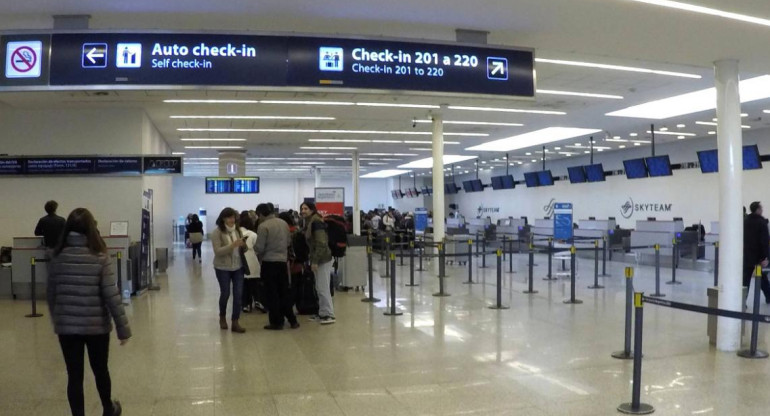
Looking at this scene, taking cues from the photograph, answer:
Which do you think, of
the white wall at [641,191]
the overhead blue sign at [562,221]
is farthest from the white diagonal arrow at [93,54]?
the white wall at [641,191]

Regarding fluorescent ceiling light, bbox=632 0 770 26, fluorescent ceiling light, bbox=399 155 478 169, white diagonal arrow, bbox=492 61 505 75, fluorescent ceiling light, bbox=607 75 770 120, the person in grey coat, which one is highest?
fluorescent ceiling light, bbox=607 75 770 120

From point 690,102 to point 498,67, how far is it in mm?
9519

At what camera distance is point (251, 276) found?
9.68m

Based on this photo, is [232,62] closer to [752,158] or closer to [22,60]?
[22,60]

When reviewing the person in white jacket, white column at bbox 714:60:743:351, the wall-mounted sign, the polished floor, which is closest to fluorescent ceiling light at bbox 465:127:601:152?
the polished floor

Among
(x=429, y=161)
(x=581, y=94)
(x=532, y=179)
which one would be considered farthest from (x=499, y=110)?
(x=429, y=161)

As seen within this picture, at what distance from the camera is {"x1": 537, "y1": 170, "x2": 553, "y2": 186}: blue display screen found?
2491 cm

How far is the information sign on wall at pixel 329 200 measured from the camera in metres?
20.0

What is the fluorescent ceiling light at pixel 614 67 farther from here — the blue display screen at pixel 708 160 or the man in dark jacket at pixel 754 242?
the blue display screen at pixel 708 160

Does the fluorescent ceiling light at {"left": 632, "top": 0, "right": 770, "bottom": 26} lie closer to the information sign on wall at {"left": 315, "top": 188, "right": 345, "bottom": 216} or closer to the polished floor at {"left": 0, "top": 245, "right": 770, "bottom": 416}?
the polished floor at {"left": 0, "top": 245, "right": 770, "bottom": 416}

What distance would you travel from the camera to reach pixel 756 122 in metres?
17.4

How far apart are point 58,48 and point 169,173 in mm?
8046

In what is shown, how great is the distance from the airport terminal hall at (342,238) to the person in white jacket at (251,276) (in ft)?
0.15

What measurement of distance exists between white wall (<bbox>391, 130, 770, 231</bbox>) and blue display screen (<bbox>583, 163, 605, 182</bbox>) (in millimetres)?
3149
